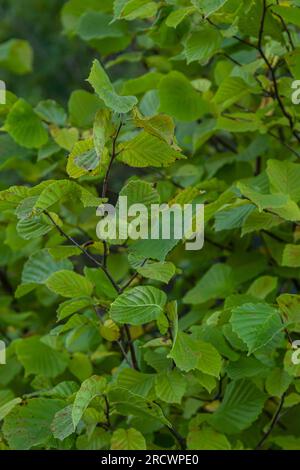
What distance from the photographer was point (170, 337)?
119 centimetres

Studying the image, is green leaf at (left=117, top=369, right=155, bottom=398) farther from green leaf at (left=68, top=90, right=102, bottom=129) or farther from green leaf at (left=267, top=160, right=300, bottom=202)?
green leaf at (left=68, top=90, right=102, bottom=129)

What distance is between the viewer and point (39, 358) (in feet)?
4.76

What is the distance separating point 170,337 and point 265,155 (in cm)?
64

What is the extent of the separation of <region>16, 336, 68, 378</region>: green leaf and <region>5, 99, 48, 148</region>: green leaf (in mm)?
358

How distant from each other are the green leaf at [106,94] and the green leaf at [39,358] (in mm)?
588

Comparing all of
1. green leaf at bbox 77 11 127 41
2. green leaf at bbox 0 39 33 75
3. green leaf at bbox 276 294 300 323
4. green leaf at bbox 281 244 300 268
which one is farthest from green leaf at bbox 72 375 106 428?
green leaf at bbox 0 39 33 75

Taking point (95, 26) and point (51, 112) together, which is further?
point (95, 26)

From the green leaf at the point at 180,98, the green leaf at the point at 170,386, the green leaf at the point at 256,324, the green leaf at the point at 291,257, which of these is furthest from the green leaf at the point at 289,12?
the green leaf at the point at 170,386

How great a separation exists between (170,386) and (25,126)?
0.59 metres

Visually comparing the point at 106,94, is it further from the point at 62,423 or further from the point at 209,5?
the point at 62,423

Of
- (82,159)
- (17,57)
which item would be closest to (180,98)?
(82,159)

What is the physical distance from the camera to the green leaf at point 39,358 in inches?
56.4

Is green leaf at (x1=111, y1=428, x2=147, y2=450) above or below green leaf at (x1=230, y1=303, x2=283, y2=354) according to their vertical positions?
below

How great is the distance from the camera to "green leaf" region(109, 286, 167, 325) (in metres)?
1.05
